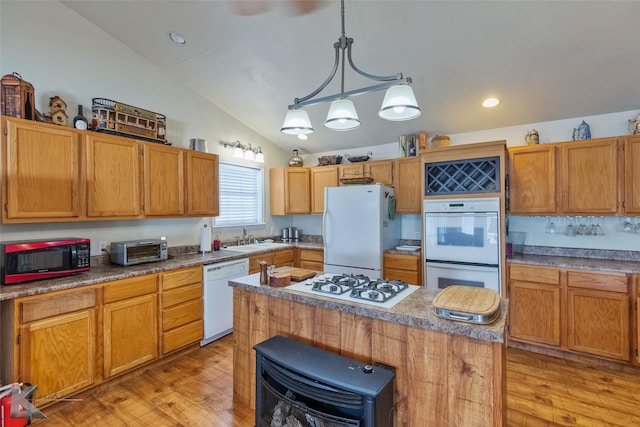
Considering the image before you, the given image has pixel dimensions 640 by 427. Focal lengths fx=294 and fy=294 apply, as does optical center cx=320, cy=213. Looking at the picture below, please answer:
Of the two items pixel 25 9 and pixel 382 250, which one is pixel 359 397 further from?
pixel 25 9

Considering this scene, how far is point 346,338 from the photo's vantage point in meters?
1.64

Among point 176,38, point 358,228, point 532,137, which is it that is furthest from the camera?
point 358,228

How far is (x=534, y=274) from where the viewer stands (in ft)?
9.66

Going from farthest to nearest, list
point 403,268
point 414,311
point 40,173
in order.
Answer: point 403,268
point 40,173
point 414,311

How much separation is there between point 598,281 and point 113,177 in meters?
4.50

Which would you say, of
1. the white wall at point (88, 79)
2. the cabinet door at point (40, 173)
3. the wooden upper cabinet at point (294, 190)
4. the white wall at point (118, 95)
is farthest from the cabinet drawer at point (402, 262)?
the cabinet door at point (40, 173)

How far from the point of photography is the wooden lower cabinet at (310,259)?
4.25 metres

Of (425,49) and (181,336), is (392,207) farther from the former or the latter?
(181,336)

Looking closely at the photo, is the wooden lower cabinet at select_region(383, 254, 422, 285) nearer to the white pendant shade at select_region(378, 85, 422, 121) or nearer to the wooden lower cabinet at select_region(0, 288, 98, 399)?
the white pendant shade at select_region(378, 85, 422, 121)

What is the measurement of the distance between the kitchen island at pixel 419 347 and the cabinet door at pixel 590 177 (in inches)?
86.0

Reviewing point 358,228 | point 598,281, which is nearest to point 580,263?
point 598,281

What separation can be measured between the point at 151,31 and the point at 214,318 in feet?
9.63

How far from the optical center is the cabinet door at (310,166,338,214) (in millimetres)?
4508

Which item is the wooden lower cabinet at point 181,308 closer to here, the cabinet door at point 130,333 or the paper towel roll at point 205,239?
the cabinet door at point 130,333
